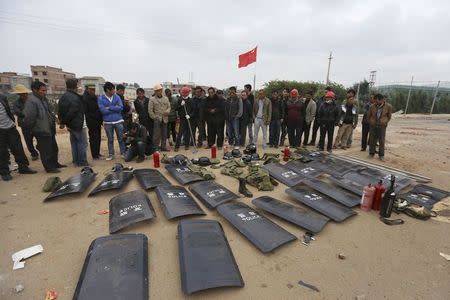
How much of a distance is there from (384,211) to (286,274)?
2075mm

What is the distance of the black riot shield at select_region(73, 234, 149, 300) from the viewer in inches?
77.7

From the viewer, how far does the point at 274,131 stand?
7.62m

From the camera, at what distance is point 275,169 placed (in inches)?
199

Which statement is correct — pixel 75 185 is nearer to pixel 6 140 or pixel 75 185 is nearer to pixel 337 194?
pixel 6 140

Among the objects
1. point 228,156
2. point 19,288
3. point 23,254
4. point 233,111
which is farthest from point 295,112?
point 19,288

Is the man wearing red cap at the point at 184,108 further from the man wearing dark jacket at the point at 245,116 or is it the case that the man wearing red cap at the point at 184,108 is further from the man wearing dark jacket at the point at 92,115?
the man wearing dark jacket at the point at 92,115

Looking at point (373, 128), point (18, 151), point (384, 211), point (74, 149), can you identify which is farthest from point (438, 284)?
point (18, 151)

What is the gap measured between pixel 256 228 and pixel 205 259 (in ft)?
2.77

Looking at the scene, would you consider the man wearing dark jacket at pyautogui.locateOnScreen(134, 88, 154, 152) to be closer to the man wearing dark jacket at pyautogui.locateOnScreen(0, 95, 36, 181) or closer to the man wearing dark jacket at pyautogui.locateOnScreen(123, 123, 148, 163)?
the man wearing dark jacket at pyautogui.locateOnScreen(123, 123, 148, 163)

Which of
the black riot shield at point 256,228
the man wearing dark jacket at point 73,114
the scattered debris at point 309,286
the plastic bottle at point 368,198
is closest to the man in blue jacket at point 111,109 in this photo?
the man wearing dark jacket at point 73,114

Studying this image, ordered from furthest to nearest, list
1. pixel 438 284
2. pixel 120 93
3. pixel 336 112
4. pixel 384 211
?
1. pixel 336 112
2. pixel 120 93
3. pixel 384 211
4. pixel 438 284

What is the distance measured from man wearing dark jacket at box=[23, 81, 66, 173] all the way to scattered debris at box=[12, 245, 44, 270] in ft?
9.53

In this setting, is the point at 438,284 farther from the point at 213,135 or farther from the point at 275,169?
the point at 213,135

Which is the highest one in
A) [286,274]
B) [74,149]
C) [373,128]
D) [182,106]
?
[182,106]
